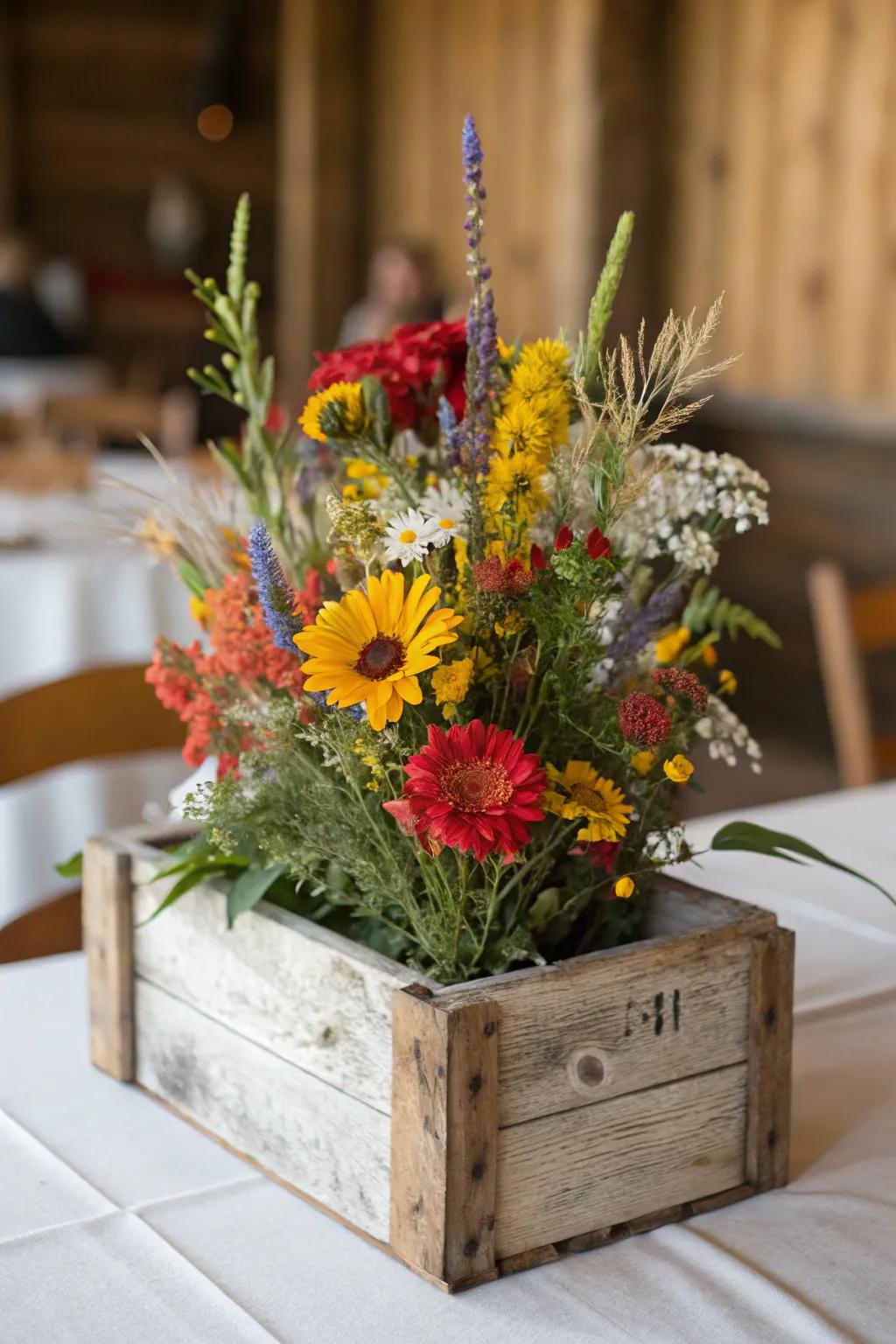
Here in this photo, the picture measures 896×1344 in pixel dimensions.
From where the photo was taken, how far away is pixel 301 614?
2.45 feet

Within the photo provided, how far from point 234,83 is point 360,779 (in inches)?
288

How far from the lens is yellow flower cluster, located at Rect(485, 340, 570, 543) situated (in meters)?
0.74

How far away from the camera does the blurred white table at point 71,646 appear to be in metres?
2.34

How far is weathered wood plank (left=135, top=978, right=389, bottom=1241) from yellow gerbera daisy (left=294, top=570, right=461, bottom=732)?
215 mm

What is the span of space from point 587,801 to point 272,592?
6.7 inches

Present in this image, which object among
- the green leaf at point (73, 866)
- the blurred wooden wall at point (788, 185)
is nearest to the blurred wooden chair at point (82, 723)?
the green leaf at point (73, 866)

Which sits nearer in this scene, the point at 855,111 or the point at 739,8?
the point at 855,111

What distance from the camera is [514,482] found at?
2.43 ft

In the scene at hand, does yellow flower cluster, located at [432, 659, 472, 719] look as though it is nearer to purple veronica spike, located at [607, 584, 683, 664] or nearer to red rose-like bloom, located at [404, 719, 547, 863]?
red rose-like bloom, located at [404, 719, 547, 863]

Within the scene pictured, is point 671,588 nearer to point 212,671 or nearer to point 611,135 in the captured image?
point 212,671

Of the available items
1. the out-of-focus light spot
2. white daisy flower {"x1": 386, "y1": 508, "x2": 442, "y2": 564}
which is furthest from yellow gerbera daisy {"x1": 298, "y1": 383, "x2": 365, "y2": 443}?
the out-of-focus light spot

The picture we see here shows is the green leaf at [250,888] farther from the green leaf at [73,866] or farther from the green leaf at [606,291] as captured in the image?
the green leaf at [606,291]

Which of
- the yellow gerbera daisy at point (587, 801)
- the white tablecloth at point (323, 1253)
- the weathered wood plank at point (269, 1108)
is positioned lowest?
the white tablecloth at point (323, 1253)

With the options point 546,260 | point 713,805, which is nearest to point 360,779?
point 713,805
